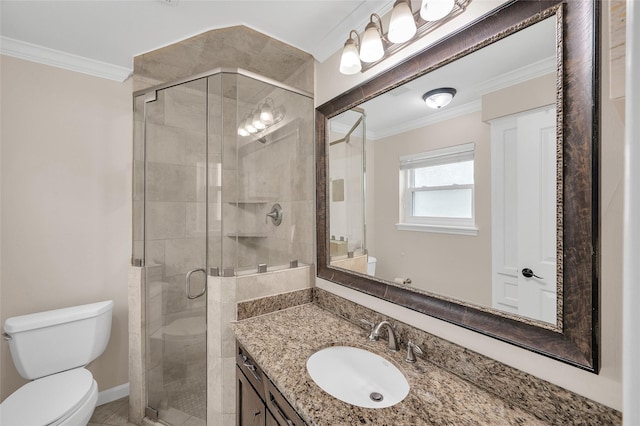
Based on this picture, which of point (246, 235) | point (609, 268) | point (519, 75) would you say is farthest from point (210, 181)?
point (609, 268)

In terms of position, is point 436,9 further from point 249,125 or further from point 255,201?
point 255,201

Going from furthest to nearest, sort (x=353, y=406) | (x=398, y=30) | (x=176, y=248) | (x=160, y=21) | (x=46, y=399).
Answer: (x=176, y=248)
(x=160, y=21)
(x=46, y=399)
(x=398, y=30)
(x=353, y=406)

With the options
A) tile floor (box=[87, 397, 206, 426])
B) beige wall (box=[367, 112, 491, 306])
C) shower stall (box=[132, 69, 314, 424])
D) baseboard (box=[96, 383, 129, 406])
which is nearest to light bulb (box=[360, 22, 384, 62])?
beige wall (box=[367, 112, 491, 306])

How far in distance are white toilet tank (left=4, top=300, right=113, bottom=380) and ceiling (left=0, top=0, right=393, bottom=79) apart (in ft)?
5.65

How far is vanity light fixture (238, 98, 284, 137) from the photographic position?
1556 millimetres

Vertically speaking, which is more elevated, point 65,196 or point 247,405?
point 65,196

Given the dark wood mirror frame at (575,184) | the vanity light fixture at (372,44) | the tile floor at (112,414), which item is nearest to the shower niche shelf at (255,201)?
the vanity light fixture at (372,44)

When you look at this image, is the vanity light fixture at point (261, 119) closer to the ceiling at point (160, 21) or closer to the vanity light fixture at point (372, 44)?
the ceiling at point (160, 21)

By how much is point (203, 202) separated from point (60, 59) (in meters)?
1.49

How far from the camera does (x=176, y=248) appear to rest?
1.74 metres

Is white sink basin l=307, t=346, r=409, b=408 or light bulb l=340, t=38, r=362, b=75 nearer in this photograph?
white sink basin l=307, t=346, r=409, b=408

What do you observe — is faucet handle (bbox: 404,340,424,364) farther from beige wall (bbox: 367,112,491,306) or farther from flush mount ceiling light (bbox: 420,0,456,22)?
flush mount ceiling light (bbox: 420,0,456,22)

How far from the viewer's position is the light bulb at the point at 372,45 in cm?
116

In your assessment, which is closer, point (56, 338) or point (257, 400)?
point (257, 400)
